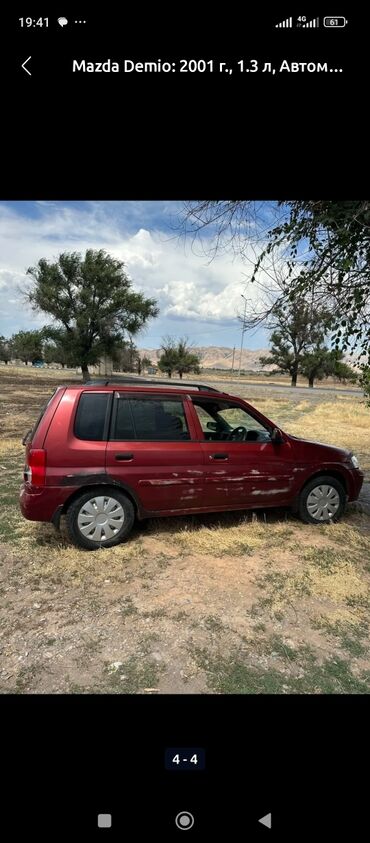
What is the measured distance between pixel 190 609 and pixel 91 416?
6.32 ft

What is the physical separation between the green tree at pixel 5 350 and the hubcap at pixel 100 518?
8812 cm

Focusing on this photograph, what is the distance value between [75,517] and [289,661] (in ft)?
7.08

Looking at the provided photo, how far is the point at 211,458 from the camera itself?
12.6 ft

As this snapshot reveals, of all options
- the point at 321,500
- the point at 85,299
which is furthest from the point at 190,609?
the point at 85,299

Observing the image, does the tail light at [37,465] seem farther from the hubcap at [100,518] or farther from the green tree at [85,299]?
the green tree at [85,299]

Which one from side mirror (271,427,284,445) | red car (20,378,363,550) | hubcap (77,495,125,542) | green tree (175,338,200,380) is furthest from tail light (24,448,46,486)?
green tree (175,338,200,380)

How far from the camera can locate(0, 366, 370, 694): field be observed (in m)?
2.13

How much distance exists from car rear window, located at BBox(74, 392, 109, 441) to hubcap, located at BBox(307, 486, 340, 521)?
2517mm

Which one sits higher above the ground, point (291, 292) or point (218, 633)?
point (291, 292)

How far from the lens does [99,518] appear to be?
141 inches

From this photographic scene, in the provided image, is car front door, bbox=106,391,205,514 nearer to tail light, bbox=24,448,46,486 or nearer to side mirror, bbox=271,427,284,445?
tail light, bbox=24,448,46,486

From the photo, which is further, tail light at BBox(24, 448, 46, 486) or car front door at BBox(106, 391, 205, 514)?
car front door at BBox(106, 391, 205, 514)
